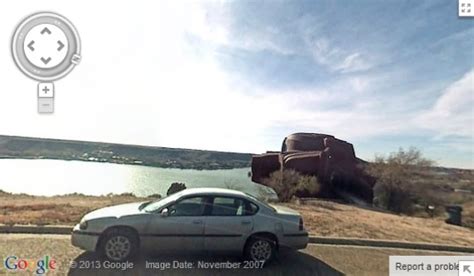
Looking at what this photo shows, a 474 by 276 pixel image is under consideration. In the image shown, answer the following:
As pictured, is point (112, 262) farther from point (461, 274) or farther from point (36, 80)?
point (461, 274)

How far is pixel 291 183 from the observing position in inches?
460

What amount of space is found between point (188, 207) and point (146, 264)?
0.75 metres

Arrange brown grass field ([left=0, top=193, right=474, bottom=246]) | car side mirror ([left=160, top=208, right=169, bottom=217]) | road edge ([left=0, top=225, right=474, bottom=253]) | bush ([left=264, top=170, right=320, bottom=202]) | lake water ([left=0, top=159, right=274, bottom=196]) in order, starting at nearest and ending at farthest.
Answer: car side mirror ([left=160, top=208, right=169, bottom=217]) → road edge ([left=0, top=225, right=474, bottom=253]) → brown grass field ([left=0, top=193, right=474, bottom=246]) → lake water ([left=0, top=159, right=274, bottom=196]) → bush ([left=264, top=170, right=320, bottom=202])

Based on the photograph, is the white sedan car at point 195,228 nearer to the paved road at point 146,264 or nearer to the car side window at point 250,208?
the car side window at point 250,208

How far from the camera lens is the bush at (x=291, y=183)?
36.8 feet

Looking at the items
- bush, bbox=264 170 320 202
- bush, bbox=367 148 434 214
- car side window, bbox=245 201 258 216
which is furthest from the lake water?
bush, bbox=367 148 434 214

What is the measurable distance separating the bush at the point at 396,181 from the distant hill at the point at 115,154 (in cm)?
870

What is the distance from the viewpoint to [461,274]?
3.38 meters

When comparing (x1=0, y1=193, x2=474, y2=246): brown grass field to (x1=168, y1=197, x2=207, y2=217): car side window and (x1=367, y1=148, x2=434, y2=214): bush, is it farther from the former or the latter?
(x1=367, y1=148, x2=434, y2=214): bush

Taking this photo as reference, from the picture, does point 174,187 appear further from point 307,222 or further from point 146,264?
point 146,264

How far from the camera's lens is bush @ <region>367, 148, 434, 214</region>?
39.5 feet

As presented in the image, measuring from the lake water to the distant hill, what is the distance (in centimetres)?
24

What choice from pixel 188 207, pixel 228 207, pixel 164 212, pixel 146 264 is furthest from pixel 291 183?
pixel 146 264

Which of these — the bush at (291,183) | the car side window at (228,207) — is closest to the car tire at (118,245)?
the car side window at (228,207)
